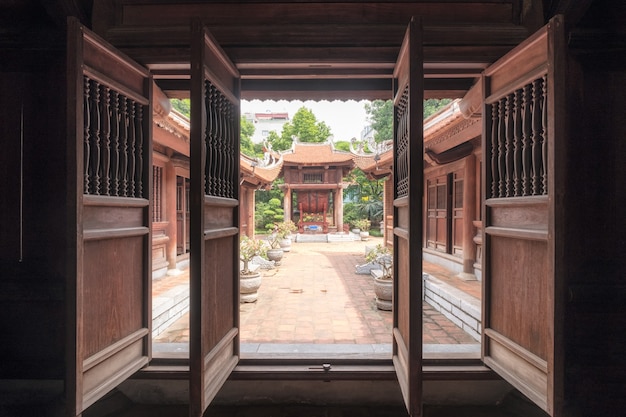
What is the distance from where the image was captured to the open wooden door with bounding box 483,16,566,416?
1657 mm

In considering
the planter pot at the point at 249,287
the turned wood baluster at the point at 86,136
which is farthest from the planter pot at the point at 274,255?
the turned wood baluster at the point at 86,136

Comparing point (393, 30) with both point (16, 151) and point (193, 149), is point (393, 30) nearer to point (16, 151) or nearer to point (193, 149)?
point (193, 149)

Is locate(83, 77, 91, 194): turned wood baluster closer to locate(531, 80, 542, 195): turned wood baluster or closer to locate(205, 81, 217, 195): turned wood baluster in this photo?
locate(205, 81, 217, 195): turned wood baluster

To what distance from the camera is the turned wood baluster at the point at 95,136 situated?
2.05 meters

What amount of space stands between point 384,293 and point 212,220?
3636 millimetres

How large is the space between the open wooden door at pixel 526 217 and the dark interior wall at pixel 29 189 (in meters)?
2.99

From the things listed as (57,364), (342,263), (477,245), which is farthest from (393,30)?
(342,263)

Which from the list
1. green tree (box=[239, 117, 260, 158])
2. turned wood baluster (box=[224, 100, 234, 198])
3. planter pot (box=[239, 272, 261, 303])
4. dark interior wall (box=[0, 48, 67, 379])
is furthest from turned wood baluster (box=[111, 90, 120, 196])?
green tree (box=[239, 117, 260, 158])

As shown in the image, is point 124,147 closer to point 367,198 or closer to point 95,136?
point 95,136

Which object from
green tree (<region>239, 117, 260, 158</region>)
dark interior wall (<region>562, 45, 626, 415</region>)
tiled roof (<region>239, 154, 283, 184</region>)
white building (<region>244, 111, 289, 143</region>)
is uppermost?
white building (<region>244, 111, 289, 143</region>)

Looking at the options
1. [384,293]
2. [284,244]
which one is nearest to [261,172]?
[284,244]

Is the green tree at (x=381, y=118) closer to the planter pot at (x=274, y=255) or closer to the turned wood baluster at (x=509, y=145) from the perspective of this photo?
the planter pot at (x=274, y=255)

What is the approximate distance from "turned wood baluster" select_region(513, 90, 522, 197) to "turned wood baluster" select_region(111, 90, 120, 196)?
269 cm

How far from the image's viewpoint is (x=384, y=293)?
5.11 metres
